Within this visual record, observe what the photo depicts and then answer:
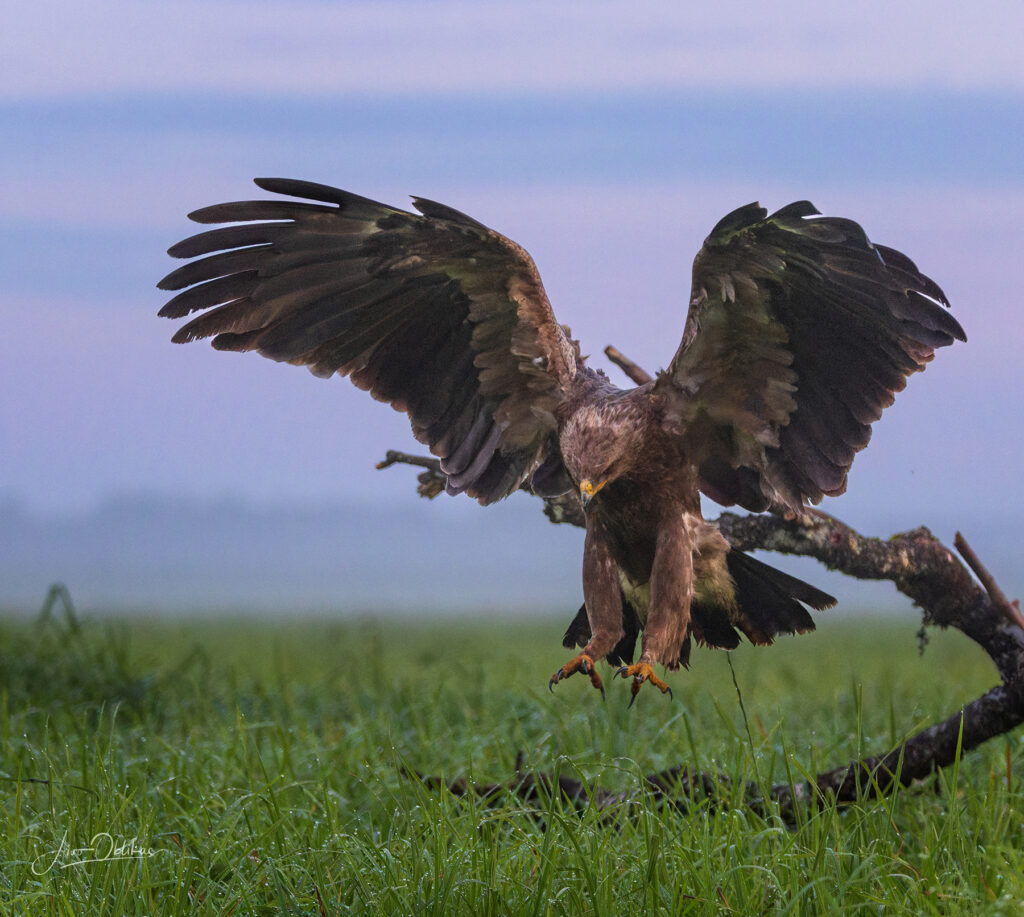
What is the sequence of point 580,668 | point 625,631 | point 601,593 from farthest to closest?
point 625,631, point 601,593, point 580,668

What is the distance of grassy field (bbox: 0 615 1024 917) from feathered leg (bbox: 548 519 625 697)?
1.82 ft

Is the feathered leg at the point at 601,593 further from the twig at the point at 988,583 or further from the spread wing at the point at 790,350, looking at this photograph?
the twig at the point at 988,583

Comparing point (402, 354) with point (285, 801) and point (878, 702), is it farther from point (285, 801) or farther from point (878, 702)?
point (878, 702)

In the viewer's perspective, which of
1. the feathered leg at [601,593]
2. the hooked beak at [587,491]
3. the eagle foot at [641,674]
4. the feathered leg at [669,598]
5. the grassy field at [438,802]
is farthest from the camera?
the grassy field at [438,802]

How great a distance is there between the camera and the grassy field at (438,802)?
362 cm

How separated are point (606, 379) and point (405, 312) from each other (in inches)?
30.9

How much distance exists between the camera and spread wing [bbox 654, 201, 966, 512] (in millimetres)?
3391

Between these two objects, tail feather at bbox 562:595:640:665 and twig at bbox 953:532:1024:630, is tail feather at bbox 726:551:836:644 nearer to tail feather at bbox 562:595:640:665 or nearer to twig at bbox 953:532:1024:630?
tail feather at bbox 562:595:640:665

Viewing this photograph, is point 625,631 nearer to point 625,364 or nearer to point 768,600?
point 768,600

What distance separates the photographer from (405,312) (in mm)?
4047

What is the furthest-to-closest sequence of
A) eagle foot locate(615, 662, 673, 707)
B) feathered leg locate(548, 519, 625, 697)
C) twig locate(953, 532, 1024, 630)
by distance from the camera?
twig locate(953, 532, 1024, 630)
feathered leg locate(548, 519, 625, 697)
eagle foot locate(615, 662, 673, 707)

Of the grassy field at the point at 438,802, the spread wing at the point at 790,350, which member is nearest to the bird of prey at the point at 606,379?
the spread wing at the point at 790,350

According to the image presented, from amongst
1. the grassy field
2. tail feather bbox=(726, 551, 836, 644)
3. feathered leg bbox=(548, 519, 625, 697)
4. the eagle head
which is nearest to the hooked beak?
the eagle head

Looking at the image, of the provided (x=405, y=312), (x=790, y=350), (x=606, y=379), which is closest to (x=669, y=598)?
(x=606, y=379)
